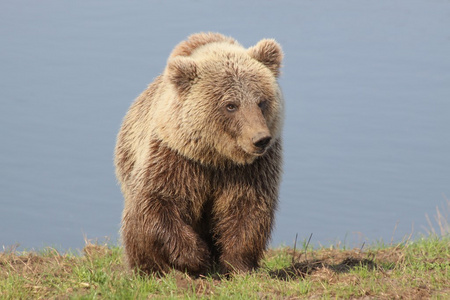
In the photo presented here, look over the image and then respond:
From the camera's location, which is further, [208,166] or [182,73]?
[208,166]

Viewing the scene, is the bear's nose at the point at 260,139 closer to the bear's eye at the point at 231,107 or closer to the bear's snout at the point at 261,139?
the bear's snout at the point at 261,139

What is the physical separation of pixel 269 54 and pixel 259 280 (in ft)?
6.27

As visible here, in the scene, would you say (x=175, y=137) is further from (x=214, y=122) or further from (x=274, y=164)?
(x=274, y=164)

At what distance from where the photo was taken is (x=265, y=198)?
263 inches

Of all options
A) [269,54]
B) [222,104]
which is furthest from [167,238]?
[269,54]

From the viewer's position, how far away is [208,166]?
6.53m

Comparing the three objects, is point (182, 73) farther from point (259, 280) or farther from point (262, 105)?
point (259, 280)

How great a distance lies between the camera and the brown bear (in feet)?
20.6

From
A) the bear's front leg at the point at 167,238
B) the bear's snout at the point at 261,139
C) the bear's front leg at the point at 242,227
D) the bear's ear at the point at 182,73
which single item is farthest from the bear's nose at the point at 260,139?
the bear's front leg at the point at 167,238

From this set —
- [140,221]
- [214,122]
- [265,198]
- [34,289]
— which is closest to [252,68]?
[214,122]

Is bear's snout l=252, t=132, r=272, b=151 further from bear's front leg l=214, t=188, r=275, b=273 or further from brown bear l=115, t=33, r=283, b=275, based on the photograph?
bear's front leg l=214, t=188, r=275, b=273

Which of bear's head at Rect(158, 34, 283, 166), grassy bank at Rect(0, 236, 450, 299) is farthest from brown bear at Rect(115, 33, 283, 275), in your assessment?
grassy bank at Rect(0, 236, 450, 299)

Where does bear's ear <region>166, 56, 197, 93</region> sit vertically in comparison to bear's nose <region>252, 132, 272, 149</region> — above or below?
above

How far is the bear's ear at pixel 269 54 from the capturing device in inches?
260
